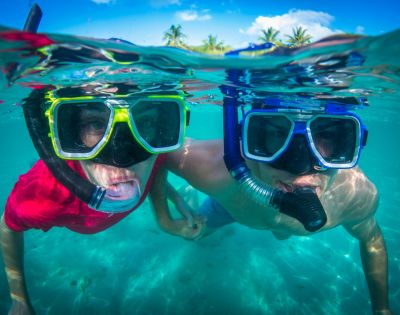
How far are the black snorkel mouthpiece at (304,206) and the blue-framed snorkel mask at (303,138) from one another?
356 mm

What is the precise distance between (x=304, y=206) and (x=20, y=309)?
15.1 ft

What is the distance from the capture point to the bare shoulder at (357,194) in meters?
4.19

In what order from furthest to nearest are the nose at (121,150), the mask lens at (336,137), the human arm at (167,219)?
the human arm at (167,219)
the mask lens at (336,137)
the nose at (121,150)

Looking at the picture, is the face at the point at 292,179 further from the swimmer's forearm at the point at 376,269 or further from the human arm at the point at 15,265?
the human arm at the point at 15,265

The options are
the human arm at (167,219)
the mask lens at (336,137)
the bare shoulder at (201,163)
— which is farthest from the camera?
the human arm at (167,219)

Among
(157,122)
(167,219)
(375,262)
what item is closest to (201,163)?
(157,122)

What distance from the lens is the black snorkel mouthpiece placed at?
113 inches

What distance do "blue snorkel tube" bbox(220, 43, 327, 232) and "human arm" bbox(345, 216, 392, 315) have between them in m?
2.28

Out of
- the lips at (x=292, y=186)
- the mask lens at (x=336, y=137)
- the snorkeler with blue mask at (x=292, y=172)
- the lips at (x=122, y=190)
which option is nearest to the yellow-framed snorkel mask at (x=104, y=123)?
the lips at (x=122, y=190)

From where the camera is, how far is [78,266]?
7301mm

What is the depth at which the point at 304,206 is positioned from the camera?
2928 millimetres

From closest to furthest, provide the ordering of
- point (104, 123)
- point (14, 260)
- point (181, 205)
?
point (104, 123)
point (14, 260)
point (181, 205)

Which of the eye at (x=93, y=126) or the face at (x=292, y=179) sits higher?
the eye at (x=93, y=126)

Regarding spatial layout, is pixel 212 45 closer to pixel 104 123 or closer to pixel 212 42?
pixel 212 42
